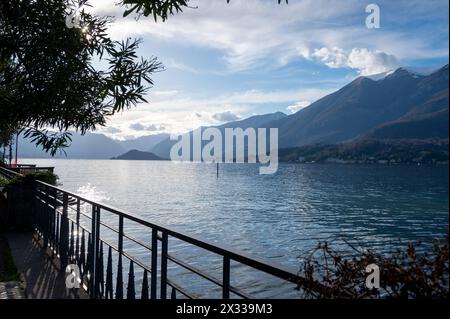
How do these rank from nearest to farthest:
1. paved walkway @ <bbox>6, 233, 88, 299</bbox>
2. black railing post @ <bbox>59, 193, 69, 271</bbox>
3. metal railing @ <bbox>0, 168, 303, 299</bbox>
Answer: metal railing @ <bbox>0, 168, 303, 299</bbox> < paved walkway @ <bbox>6, 233, 88, 299</bbox> < black railing post @ <bbox>59, 193, 69, 271</bbox>

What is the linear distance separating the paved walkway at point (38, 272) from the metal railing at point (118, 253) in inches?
8.0

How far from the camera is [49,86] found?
7191 millimetres

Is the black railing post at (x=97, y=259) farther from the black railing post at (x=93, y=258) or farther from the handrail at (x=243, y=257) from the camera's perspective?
the handrail at (x=243, y=257)

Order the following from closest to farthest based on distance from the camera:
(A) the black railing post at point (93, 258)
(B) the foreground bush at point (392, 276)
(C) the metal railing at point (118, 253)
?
(B) the foreground bush at point (392, 276)
(C) the metal railing at point (118, 253)
(A) the black railing post at point (93, 258)

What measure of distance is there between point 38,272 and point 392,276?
6.61m

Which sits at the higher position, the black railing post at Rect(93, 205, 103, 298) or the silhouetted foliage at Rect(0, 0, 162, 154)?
the silhouetted foliage at Rect(0, 0, 162, 154)

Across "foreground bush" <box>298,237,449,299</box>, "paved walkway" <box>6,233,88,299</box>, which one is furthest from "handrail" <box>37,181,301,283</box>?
"paved walkway" <box>6,233,88,299</box>

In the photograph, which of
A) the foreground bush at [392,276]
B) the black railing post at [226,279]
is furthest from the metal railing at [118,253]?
the foreground bush at [392,276]

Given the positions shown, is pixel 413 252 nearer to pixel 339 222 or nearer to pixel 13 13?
pixel 13 13

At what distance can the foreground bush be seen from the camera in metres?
1.73

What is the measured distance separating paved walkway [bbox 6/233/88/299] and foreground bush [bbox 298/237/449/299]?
4671mm

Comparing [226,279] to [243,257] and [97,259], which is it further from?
[97,259]

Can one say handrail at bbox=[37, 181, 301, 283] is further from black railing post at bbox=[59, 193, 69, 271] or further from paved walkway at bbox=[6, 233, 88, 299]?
black railing post at bbox=[59, 193, 69, 271]

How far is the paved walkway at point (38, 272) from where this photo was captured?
19.4 ft
